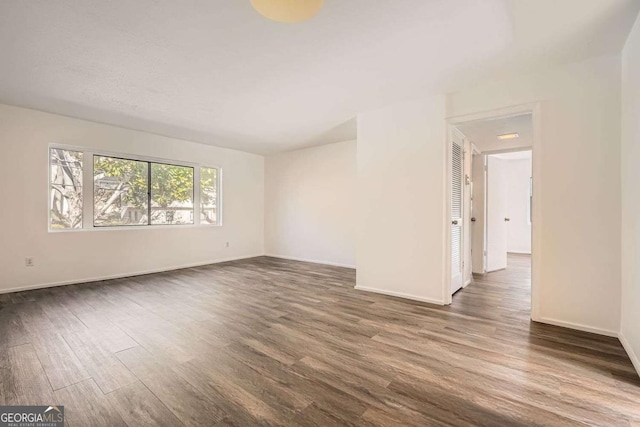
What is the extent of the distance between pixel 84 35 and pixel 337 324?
337 cm

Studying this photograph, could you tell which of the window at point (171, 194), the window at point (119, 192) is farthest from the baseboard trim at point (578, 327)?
the window at point (119, 192)

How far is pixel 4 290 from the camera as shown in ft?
12.4

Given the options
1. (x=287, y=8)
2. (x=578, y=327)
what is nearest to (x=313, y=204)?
(x=578, y=327)

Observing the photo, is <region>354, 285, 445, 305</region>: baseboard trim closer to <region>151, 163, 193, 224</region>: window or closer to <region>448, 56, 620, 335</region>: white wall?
<region>448, 56, 620, 335</region>: white wall

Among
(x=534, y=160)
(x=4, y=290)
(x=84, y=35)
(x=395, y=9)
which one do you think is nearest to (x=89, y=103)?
(x=84, y=35)

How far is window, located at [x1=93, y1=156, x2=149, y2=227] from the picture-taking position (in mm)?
4617

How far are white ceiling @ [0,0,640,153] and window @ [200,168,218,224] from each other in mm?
2341

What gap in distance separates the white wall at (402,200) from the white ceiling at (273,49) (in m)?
0.34

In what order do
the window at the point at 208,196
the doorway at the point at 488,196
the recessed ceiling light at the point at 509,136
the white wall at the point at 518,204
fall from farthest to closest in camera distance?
the white wall at the point at 518,204, the window at the point at 208,196, the recessed ceiling light at the point at 509,136, the doorway at the point at 488,196

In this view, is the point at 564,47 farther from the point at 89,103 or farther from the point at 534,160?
the point at 89,103

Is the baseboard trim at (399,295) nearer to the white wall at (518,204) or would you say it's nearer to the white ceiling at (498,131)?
the white ceiling at (498,131)

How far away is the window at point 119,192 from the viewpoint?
15.1 feet

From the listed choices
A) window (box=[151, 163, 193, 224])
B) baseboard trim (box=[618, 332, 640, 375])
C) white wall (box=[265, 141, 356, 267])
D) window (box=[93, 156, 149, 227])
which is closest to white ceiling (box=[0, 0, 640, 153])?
window (box=[93, 156, 149, 227])

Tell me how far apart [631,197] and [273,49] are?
3201 millimetres
